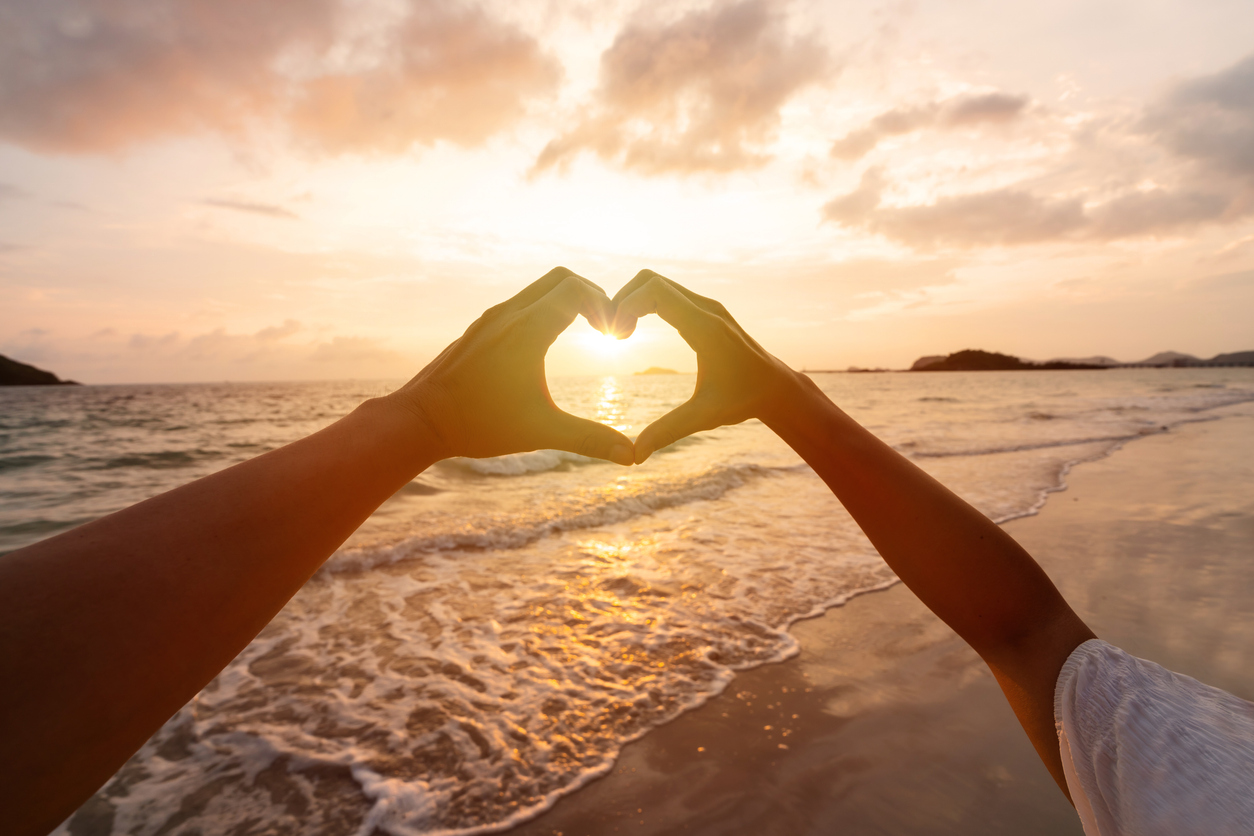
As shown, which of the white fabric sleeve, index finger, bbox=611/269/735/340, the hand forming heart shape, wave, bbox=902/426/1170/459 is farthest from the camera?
wave, bbox=902/426/1170/459

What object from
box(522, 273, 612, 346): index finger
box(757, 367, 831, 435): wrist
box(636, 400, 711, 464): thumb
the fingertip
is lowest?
the fingertip

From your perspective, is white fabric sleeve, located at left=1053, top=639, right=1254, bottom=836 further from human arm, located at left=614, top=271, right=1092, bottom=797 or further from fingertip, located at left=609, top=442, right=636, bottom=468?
fingertip, located at left=609, top=442, right=636, bottom=468

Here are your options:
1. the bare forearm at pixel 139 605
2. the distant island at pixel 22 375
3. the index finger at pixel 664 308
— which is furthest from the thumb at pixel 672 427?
the distant island at pixel 22 375

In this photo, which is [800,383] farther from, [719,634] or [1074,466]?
[1074,466]

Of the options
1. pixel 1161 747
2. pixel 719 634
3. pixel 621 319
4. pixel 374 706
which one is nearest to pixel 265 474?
pixel 621 319

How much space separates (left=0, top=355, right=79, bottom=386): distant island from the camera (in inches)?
3120

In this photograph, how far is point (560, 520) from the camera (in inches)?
312

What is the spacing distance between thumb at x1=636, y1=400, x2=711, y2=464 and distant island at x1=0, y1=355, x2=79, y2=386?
383 ft

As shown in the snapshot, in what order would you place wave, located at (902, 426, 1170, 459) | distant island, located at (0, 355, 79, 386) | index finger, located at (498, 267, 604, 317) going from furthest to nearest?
distant island, located at (0, 355, 79, 386) < wave, located at (902, 426, 1170, 459) < index finger, located at (498, 267, 604, 317)

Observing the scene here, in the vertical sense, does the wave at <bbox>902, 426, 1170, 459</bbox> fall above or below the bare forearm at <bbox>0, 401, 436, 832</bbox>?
below

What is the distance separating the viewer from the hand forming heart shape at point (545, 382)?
1.74 metres

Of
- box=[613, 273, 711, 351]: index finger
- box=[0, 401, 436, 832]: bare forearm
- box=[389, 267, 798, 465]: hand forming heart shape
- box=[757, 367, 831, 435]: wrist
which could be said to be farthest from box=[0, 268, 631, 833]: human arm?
box=[757, 367, 831, 435]: wrist

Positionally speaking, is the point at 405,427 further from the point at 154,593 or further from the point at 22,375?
the point at 22,375

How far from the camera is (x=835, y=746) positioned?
2990 mm
